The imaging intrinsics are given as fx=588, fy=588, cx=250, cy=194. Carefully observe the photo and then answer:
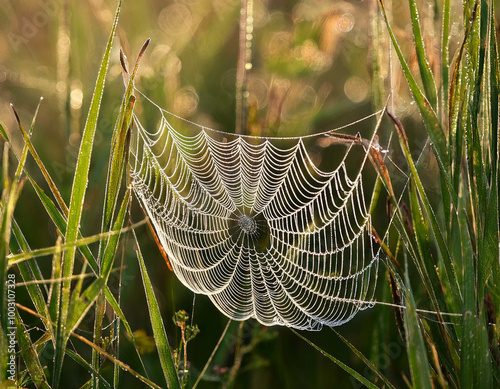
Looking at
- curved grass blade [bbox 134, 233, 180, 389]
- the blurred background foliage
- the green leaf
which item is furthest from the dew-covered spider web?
the green leaf

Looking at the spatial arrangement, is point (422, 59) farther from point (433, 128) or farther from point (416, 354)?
point (416, 354)

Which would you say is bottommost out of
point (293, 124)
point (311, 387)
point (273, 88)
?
point (311, 387)

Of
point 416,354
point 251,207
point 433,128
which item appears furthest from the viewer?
point 251,207

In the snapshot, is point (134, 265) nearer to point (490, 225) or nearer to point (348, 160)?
point (348, 160)

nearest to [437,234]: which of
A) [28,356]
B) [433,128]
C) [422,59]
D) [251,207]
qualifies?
[433,128]

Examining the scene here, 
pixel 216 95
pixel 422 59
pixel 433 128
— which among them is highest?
pixel 216 95

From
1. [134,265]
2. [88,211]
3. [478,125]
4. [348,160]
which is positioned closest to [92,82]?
[88,211]

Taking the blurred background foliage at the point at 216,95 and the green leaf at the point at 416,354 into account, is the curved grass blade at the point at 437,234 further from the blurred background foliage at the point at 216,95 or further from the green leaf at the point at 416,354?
the blurred background foliage at the point at 216,95

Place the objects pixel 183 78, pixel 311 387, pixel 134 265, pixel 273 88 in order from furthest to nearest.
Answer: pixel 183 78 → pixel 273 88 → pixel 134 265 → pixel 311 387
